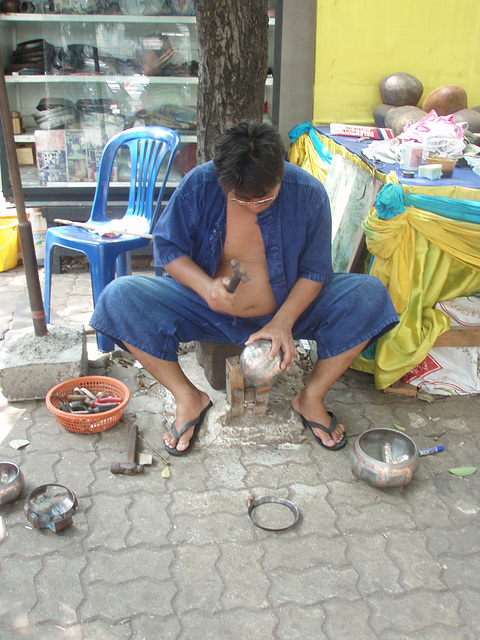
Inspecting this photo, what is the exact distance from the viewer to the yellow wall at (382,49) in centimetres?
514

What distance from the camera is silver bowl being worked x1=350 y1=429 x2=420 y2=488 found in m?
2.37

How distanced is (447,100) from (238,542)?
13.0 feet

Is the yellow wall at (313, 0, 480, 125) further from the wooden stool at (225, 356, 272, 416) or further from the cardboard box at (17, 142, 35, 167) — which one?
the wooden stool at (225, 356, 272, 416)

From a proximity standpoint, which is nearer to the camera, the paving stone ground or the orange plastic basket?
the paving stone ground

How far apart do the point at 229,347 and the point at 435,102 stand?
2.99 m

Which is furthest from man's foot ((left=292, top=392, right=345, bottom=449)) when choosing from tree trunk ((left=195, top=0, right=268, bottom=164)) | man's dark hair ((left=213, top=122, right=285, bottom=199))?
tree trunk ((left=195, top=0, right=268, bottom=164))

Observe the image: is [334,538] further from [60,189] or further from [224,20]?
[60,189]

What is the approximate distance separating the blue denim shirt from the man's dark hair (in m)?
0.38

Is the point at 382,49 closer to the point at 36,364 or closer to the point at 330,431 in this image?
the point at 330,431

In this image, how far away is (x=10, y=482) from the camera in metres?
2.28

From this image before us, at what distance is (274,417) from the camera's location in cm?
291

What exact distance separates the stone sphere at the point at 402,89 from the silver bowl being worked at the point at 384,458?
3.61 meters

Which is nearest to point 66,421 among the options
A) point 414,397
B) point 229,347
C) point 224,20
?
point 229,347

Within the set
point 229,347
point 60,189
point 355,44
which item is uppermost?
point 355,44
